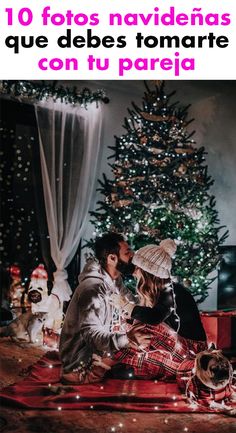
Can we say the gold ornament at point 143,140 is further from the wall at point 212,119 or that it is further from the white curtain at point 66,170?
the wall at point 212,119

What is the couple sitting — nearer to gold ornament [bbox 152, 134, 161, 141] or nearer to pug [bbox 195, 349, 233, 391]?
pug [bbox 195, 349, 233, 391]

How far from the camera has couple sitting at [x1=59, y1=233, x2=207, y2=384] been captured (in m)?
3.64

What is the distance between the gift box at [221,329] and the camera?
446cm

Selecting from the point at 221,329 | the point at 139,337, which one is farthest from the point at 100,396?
the point at 221,329

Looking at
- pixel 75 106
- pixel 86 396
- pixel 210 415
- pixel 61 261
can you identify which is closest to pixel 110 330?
pixel 86 396

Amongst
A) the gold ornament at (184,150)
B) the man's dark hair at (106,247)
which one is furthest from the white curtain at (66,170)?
the man's dark hair at (106,247)

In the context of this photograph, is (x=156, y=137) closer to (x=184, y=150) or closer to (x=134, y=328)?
(x=184, y=150)

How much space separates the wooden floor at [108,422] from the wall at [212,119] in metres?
2.93

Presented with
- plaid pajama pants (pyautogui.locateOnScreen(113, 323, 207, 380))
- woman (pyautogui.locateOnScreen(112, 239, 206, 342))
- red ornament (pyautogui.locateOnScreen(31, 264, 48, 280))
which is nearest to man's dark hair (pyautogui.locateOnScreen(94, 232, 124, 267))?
woman (pyautogui.locateOnScreen(112, 239, 206, 342))

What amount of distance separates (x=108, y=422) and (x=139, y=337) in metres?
0.69

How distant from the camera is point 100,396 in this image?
3.39 metres

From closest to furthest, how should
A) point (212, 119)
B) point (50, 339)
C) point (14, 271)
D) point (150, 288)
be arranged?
1. point (150, 288)
2. point (50, 339)
3. point (14, 271)
4. point (212, 119)

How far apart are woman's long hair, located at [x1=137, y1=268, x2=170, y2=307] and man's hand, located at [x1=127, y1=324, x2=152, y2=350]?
180 millimetres
